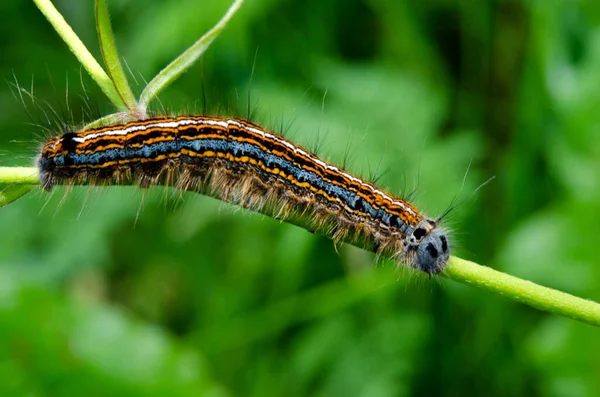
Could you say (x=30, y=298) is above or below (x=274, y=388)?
above

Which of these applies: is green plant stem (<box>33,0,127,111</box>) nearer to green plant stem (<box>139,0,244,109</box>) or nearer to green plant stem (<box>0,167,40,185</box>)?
green plant stem (<box>139,0,244,109</box>)

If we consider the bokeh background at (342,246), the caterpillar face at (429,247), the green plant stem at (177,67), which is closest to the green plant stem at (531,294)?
the caterpillar face at (429,247)

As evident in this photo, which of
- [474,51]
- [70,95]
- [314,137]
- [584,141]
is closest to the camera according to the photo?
[584,141]

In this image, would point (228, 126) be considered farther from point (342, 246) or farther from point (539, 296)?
point (342, 246)

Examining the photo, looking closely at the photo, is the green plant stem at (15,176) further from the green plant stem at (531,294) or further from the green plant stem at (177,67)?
the green plant stem at (177,67)

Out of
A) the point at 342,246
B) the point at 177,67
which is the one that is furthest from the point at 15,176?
the point at 342,246

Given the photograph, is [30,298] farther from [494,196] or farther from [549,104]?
[549,104]

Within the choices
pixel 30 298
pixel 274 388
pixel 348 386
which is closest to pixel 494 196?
pixel 348 386
